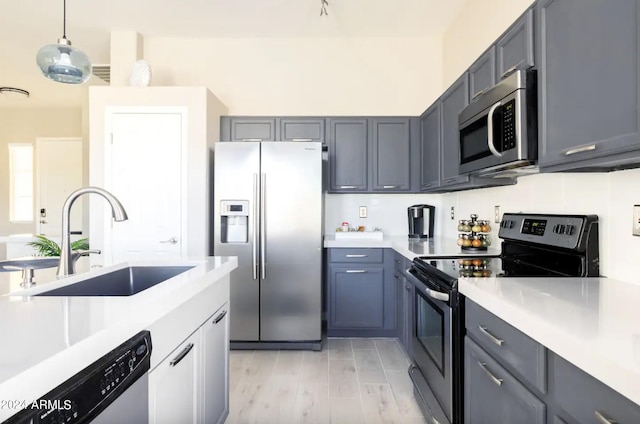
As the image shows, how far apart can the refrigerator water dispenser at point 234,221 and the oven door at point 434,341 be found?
1543 mm

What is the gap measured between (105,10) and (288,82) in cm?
173

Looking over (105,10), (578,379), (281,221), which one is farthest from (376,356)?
(105,10)

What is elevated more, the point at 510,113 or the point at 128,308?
the point at 510,113

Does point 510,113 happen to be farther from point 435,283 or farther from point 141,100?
point 141,100

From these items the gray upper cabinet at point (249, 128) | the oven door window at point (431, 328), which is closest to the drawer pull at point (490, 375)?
the oven door window at point (431, 328)

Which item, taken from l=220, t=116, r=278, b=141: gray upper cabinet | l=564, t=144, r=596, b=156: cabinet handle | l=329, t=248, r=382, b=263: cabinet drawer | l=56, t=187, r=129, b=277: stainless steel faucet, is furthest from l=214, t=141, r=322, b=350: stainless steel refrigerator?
l=564, t=144, r=596, b=156: cabinet handle

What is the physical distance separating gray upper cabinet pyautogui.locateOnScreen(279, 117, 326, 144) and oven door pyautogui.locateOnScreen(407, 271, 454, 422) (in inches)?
73.4

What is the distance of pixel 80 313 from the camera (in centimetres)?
84

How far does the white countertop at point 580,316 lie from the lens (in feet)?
2.40

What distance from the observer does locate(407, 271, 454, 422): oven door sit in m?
1.62

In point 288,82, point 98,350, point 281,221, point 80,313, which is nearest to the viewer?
point 98,350

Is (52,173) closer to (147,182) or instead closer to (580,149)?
(147,182)

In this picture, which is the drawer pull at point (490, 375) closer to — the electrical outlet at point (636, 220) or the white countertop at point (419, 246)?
the electrical outlet at point (636, 220)

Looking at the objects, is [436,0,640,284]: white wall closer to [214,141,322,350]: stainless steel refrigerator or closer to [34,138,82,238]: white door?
[214,141,322,350]: stainless steel refrigerator
